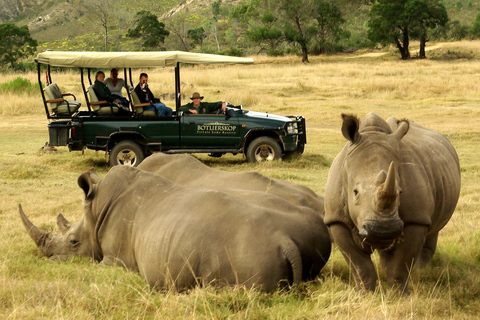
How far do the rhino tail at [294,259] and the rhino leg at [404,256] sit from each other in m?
0.63

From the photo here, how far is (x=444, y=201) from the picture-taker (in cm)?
532

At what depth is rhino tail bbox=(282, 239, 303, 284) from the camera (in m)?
4.78

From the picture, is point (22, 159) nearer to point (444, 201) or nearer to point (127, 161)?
point (127, 161)

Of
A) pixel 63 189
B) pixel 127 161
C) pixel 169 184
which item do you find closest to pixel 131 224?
pixel 169 184

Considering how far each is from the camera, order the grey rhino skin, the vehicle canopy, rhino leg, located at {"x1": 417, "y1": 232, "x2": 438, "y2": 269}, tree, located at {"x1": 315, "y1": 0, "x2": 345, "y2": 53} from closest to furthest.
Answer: rhino leg, located at {"x1": 417, "y1": 232, "x2": 438, "y2": 269} → the grey rhino skin → the vehicle canopy → tree, located at {"x1": 315, "y1": 0, "x2": 345, "y2": 53}

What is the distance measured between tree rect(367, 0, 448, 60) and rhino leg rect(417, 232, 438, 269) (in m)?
42.9

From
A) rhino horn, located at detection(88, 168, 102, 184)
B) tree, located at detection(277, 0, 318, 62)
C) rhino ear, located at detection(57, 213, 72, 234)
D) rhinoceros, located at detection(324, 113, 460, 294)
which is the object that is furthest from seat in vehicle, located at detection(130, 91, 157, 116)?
tree, located at detection(277, 0, 318, 62)

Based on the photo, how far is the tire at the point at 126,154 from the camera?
42.5ft

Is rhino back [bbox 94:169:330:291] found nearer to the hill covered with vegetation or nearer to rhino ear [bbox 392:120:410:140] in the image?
rhino ear [bbox 392:120:410:140]

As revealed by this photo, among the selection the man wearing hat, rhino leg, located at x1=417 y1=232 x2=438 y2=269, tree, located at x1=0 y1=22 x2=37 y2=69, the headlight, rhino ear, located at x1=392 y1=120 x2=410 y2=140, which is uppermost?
tree, located at x1=0 y1=22 x2=37 y2=69

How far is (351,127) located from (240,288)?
1.45 meters

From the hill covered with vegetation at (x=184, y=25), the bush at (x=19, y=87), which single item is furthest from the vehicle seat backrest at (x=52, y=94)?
the hill covered with vegetation at (x=184, y=25)

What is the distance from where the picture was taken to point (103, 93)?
1305 cm

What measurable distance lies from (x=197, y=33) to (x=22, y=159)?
190 ft
